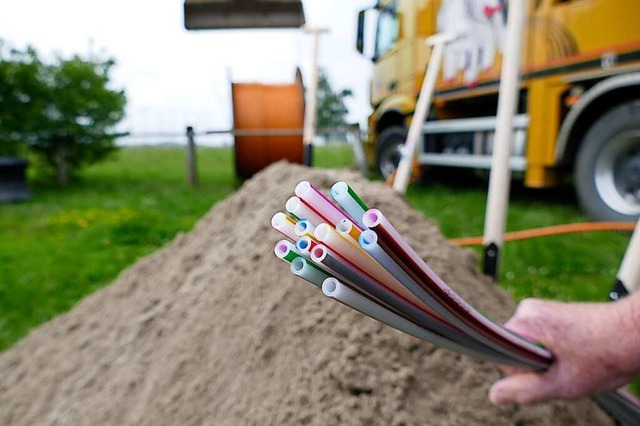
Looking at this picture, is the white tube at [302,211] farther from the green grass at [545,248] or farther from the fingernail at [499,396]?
the green grass at [545,248]

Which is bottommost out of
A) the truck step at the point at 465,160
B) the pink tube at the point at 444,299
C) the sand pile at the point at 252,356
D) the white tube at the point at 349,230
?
the truck step at the point at 465,160

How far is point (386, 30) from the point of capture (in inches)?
266

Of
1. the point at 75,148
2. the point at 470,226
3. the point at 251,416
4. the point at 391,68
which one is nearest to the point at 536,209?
the point at 470,226

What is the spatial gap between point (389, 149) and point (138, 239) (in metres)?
4.00

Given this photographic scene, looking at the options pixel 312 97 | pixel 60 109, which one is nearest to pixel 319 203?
pixel 312 97

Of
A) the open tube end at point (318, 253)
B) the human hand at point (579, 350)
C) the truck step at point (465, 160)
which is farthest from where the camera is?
the truck step at point (465, 160)

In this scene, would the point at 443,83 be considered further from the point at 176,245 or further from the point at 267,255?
the point at 267,255

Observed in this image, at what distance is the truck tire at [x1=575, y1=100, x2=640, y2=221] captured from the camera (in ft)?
12.8

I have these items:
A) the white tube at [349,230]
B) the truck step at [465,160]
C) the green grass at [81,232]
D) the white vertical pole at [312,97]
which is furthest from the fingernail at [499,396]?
the truck step at [465,160]

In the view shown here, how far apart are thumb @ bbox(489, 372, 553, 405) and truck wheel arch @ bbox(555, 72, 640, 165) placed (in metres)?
3.62

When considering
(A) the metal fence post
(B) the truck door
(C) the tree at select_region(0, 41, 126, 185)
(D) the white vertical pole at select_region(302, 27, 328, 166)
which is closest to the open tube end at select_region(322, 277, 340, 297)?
(D) the white vertical pole at select_region(302, 27, 328, 166)

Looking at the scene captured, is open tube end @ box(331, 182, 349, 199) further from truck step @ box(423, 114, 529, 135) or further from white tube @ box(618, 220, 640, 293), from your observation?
truck step @ box(423, 114, 529, 135)

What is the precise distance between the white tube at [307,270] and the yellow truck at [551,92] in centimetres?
387

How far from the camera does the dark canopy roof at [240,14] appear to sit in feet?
16.9
